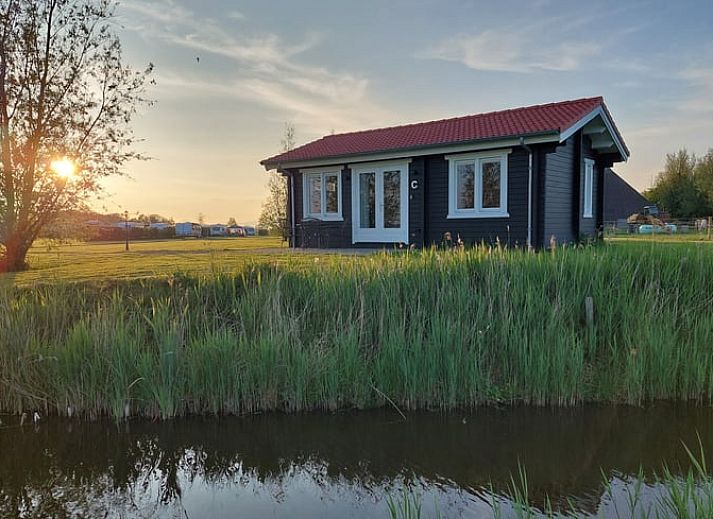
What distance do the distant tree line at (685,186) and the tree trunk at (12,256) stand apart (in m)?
37.1

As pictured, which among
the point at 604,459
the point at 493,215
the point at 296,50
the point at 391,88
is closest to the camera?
the point at 604,459

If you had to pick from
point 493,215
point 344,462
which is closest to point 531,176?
point 493,215

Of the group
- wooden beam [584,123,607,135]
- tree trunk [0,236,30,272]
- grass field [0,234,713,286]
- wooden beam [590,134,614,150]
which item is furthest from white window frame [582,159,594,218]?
tree trunk [0,236,30,272]

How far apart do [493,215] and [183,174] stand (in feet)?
50.2

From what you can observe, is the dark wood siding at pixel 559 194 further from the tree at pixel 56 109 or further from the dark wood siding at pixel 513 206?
the tree at pixel 56 109

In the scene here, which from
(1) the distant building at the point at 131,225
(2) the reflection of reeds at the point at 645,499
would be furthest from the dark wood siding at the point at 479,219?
(1) the distant building at the point at 131,225

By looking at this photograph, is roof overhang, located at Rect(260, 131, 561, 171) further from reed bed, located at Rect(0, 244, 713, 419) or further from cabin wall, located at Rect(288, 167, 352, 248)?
reed bed, located at Rect(0, 244, 713, 419)

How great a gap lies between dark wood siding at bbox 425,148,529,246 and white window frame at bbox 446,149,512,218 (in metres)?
0.08

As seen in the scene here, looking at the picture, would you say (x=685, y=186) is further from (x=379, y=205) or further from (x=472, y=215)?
(x=379, y=205)

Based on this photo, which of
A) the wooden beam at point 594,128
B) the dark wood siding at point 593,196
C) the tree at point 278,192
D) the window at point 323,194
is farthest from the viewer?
the tree at point 278,192

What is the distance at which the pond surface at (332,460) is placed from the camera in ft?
7.52

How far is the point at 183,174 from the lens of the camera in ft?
66.4

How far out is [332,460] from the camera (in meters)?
2.72

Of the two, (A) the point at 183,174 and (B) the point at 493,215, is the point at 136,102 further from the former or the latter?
(A) the point at 183,174
